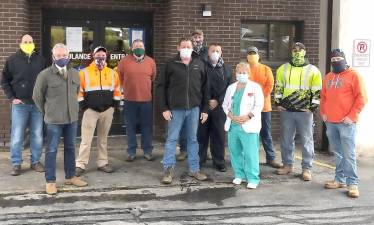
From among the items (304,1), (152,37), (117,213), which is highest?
(304,1)

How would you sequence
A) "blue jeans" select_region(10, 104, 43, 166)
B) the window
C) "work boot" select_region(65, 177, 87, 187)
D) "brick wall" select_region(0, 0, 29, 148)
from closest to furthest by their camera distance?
"work boot" select_region(65, 177, 87, 187)
"blue jeans" select_region(10, 104, 43, 166)
"brick wall" select_region(0, 0, 29, 148)
the window

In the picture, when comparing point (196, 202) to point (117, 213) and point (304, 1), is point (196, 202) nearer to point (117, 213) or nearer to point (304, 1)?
point (117, 213)

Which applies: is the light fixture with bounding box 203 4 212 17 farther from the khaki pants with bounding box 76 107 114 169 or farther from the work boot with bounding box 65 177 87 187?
the work boot with bounding box 65 177 87 187

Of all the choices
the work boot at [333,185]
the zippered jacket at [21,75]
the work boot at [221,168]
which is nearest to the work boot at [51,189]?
the zippered jacket at [21,75]

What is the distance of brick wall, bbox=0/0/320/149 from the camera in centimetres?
997

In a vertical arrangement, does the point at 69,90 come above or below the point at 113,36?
below

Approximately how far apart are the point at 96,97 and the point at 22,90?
1.02 metres

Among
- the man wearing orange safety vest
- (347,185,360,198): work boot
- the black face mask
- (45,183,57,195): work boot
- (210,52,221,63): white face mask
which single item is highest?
(210,52,221,63): white face mask

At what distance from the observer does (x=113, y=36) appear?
10.4 m

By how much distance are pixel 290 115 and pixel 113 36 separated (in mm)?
4084

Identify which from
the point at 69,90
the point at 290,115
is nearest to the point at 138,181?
the point at 69,90

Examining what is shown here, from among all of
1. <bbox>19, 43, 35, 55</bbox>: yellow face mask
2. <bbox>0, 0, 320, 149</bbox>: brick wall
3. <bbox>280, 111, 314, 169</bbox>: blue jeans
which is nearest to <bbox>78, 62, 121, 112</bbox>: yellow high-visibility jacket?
<bbox>19, 43, 35, 55</bbox>: yellow face mask

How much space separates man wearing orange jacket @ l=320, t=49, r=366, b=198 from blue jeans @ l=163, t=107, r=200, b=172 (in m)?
1.77

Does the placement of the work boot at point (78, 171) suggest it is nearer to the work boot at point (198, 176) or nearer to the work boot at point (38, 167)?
the work boot at point (38, 167)
